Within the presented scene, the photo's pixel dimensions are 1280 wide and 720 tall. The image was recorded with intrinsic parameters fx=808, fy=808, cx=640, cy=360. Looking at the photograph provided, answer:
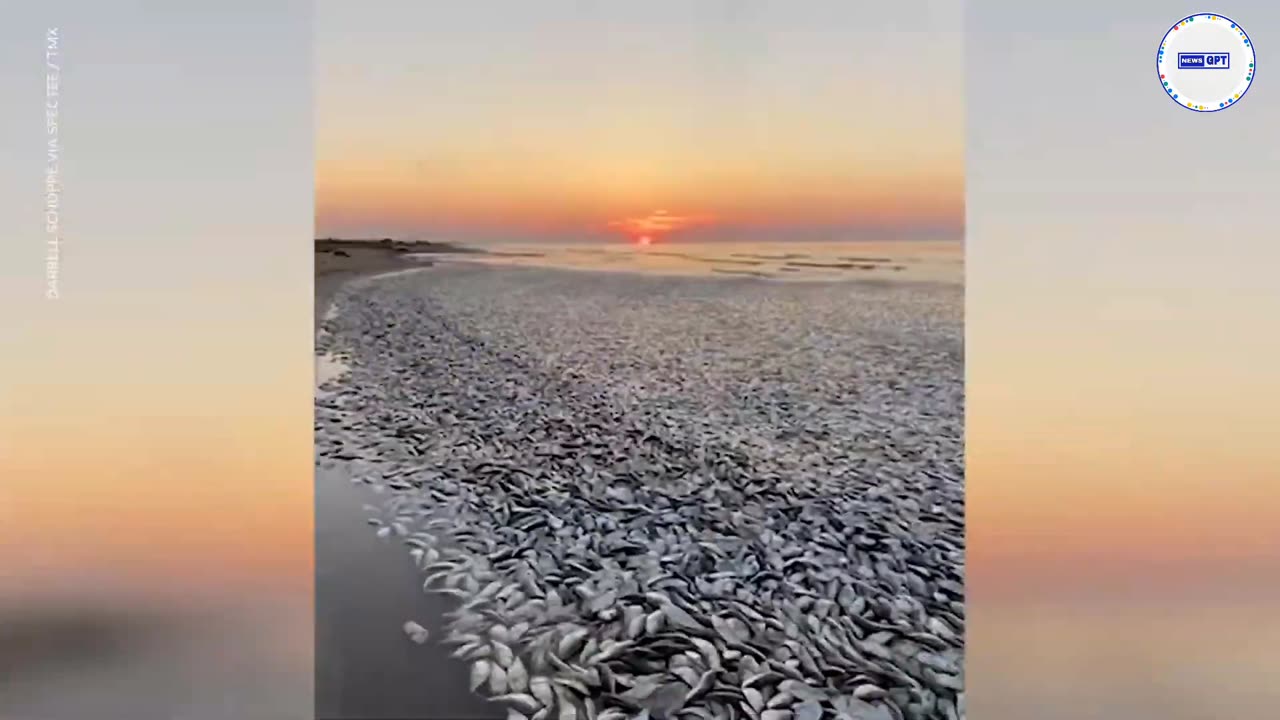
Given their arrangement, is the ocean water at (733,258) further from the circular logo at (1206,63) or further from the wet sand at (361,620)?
the circular logo at (1206,63)

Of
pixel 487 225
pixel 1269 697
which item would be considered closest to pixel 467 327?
pixel 487 225

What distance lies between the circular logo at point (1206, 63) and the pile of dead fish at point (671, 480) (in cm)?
59

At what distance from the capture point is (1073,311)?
5.24 feet

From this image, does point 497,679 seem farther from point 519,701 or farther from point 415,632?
point 415,632

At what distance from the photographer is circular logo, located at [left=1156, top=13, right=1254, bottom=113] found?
158cm

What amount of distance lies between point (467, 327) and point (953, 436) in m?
1.06

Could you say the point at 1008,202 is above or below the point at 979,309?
above

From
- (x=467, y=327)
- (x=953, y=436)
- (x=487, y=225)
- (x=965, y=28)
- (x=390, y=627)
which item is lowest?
(x=390, y=627)

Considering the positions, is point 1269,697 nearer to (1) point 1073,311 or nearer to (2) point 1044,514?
(2) point 1044,514

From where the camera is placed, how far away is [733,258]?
1713 mm

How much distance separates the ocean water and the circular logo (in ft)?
1.98

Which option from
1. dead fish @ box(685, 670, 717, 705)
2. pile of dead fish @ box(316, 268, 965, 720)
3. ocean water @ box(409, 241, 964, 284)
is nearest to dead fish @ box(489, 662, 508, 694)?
pile of dead fish @ box(316, 268, 965, 720)

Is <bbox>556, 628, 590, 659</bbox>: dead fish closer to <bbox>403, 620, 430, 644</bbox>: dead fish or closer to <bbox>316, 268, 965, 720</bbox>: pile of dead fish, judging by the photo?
<bbox>316, 268, 965, 720</bbox>: pile of dead fish

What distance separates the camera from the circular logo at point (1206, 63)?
158 centimetres
